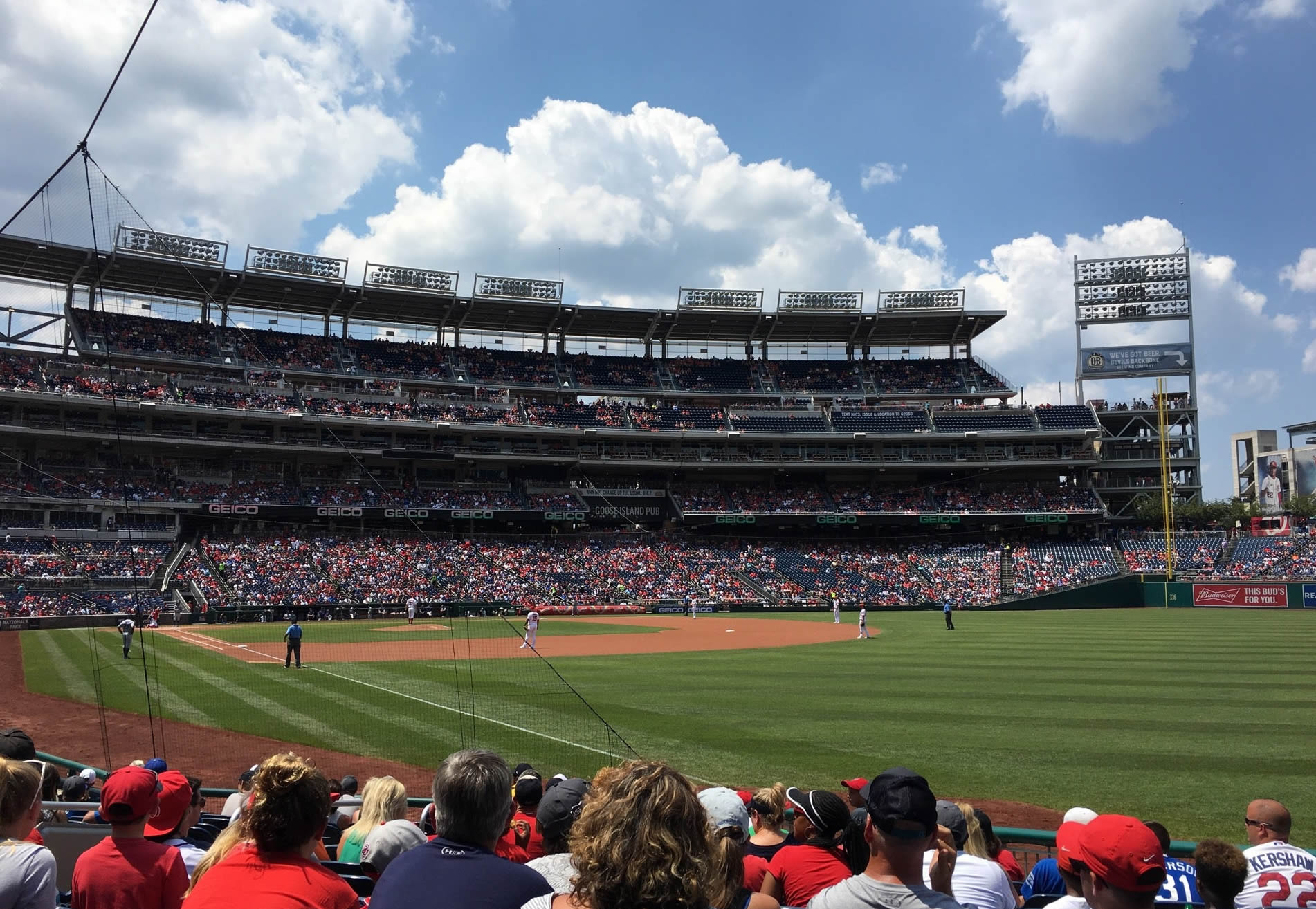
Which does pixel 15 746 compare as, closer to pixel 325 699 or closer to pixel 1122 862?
pixel 1122 862

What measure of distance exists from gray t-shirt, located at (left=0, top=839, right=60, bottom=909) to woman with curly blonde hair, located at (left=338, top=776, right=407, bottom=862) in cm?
216

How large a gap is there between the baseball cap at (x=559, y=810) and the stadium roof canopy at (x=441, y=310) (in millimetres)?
55605

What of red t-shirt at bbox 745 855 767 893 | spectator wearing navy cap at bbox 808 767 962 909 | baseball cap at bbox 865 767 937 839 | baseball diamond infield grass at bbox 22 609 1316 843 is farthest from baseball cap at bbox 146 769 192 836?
baseball diamond infield grass at bbox 22 609 1316 843

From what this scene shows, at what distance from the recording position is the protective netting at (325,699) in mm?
14961

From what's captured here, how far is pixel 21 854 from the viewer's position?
147 inches

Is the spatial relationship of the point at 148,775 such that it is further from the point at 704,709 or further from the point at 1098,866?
Answer: the point at 704,709

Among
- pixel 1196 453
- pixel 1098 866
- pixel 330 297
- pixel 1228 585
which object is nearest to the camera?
pixel 1098 866

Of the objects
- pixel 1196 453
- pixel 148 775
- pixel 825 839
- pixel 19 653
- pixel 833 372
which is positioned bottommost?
pixel 19 653

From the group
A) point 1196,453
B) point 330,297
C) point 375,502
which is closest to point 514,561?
point 375,502

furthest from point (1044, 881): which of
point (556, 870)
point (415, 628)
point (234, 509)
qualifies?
point (234, 509)

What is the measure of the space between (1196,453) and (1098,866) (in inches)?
3242

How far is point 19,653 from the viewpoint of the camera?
30.3m

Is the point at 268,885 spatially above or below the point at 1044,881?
above

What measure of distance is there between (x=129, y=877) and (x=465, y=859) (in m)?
1.87
